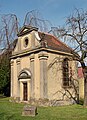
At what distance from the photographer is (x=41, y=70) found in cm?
2102

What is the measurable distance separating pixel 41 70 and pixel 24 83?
3571 mm


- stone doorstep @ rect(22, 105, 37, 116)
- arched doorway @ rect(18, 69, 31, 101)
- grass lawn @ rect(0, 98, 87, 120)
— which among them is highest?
arched doorway @ rect(18, 69, 31, 101)

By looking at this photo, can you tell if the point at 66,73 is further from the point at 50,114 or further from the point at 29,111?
the point at 29,111

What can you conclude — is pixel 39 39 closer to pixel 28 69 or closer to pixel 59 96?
pixel 28 69

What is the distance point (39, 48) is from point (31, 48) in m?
1.51

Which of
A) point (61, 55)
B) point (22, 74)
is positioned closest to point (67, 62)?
point (61, 55)

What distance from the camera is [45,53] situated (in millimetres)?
21109

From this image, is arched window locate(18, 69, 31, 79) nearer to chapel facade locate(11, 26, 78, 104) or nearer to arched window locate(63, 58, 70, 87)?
chapel facade locate(11, 26, 78, 104)

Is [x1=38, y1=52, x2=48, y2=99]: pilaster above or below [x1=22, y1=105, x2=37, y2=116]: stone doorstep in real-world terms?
above

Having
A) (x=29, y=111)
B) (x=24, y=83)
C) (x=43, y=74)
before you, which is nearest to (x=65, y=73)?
(x=43, y=74)

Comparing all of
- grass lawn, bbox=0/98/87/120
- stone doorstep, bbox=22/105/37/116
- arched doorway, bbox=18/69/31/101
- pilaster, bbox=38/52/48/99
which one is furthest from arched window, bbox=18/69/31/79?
stone doorstep, bbox=22/105/37/116

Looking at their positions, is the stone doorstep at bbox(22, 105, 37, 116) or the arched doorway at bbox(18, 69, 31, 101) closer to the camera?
the stone doorstep at bbox(22, 105, 37, 116)

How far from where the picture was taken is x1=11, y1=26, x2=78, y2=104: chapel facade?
69.1ft

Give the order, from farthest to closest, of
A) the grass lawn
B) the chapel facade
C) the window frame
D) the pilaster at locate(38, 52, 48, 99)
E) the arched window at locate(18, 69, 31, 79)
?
the window frame
the arched window at locate(18, 69, 31, 79)
the chapel facade
the pilaster at locate(38, 52, 48, 99)
the grass lawn
